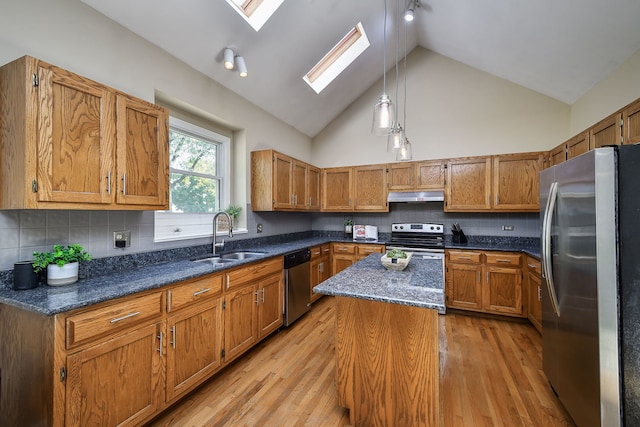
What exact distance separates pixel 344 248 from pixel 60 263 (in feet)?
10.8

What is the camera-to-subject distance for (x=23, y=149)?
1351mm

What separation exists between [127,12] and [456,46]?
382cm

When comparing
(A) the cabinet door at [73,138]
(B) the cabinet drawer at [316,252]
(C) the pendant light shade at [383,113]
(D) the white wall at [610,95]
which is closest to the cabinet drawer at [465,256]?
(B) the cabinet drawer at [316,252]

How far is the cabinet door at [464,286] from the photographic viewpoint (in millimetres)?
3441

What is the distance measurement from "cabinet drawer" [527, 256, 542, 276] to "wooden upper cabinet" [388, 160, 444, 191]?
4.62 feet

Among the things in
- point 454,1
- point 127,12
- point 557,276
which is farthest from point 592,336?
point 127,12

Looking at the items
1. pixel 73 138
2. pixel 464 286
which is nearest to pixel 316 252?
pixel 464 286

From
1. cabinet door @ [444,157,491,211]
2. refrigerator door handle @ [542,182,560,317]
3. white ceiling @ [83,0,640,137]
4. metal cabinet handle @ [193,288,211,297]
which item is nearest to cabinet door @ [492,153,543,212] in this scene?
cabinet door @ [444,157,491,211]

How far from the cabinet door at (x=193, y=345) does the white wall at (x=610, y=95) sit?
395 centimetres

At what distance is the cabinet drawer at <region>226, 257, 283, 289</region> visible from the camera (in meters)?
2.24

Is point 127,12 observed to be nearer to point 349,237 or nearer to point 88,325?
point 88,325

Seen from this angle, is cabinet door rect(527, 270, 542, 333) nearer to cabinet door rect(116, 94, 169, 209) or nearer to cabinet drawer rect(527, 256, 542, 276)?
cabinet drawer rect(527, 256, 542, 276)

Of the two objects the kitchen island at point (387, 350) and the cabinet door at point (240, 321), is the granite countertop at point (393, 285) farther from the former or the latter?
the cabinet door at point (240, 321)

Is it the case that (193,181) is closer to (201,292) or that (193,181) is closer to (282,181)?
(282,181)
